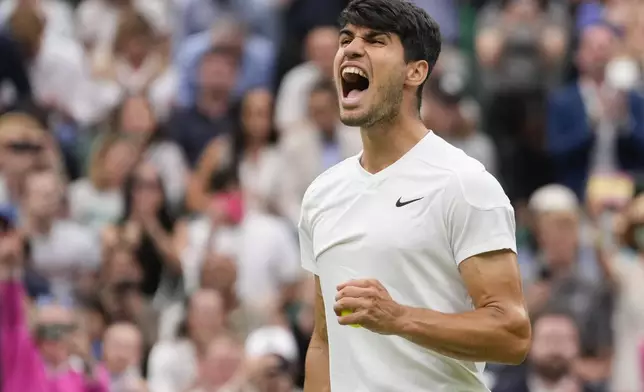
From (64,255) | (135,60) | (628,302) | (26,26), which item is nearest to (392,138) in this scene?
(628,302)

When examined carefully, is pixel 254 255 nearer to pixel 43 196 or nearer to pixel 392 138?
pixel 43 196

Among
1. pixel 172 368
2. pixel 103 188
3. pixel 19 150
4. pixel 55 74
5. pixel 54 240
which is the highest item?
pixel 55 74

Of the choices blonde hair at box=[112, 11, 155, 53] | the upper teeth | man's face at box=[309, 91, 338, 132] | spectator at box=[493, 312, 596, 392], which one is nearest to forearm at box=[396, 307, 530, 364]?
the upper teeth

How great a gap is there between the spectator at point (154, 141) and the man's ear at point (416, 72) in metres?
5.81

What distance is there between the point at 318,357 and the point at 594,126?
628 cm

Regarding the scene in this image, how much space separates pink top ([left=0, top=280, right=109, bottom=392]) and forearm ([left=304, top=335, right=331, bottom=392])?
3.43m

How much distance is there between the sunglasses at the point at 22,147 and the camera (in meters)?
9.13

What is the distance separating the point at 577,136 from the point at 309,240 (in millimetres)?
6247

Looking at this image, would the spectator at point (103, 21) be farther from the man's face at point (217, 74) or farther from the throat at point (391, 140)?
the throat at point (391, 140)

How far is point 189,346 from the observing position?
28.1ft

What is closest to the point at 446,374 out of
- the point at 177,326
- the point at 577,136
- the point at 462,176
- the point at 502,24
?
the point at 462,176

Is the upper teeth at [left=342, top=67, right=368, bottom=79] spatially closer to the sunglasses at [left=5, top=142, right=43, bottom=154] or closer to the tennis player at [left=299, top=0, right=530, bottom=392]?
the tennis player at [left=299, top=0, right=530, bottom=392]

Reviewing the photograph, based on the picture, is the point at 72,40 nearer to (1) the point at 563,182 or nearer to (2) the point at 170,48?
(2) the point at 170,48

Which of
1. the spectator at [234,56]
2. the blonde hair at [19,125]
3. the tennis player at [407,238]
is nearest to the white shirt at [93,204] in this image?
the blonde hair at [19,125]
